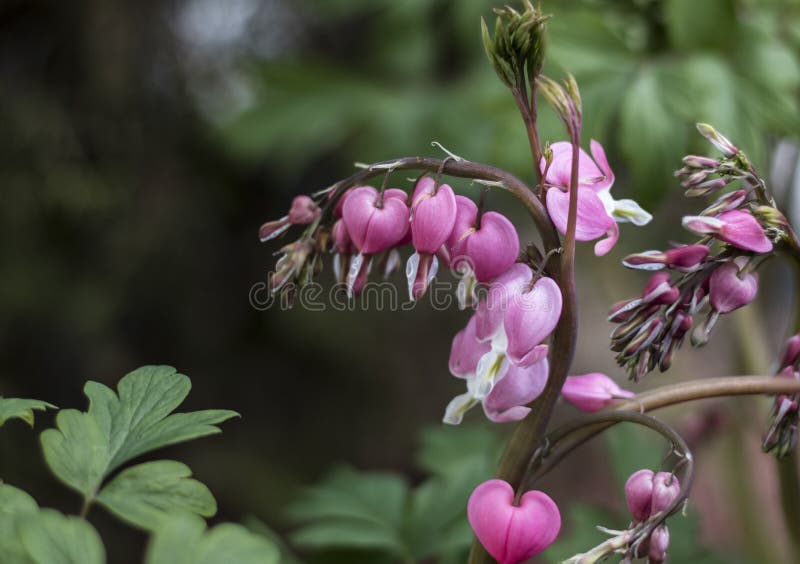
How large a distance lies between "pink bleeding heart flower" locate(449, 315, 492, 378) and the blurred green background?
0.77 metres

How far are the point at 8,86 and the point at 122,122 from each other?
29cm

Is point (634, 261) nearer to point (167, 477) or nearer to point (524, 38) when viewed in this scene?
point (524, 38)

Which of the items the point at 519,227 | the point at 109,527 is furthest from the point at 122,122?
the point at 519,227

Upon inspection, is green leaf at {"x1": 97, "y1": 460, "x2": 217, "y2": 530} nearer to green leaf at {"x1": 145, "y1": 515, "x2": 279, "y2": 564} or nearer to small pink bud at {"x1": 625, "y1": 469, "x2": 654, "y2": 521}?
green leaf at {"x1": 145, "y1": 515, "x2": 279, "y2": 564}

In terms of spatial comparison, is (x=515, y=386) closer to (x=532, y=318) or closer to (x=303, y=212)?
A: (x=532, y=318)

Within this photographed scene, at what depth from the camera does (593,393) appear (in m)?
0.58

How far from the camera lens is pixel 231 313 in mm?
2307

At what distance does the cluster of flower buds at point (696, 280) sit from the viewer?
51 cm

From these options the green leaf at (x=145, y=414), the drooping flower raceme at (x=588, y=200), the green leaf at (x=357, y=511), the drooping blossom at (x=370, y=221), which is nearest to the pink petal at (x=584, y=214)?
the drooping flower raceme at (x=588, y=200)

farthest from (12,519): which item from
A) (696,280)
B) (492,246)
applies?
(696,280)

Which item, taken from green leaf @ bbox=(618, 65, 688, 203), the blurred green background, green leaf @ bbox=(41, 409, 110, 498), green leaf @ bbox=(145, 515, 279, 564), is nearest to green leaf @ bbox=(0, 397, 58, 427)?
green leaf @ bbox=(41, 409, 110, 498)

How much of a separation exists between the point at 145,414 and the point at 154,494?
7 centimetres

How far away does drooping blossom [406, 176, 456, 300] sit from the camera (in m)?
0.53

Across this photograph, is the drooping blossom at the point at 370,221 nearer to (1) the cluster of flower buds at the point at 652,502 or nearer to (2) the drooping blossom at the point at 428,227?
(2) the drooping blossom at the point at 428,227
